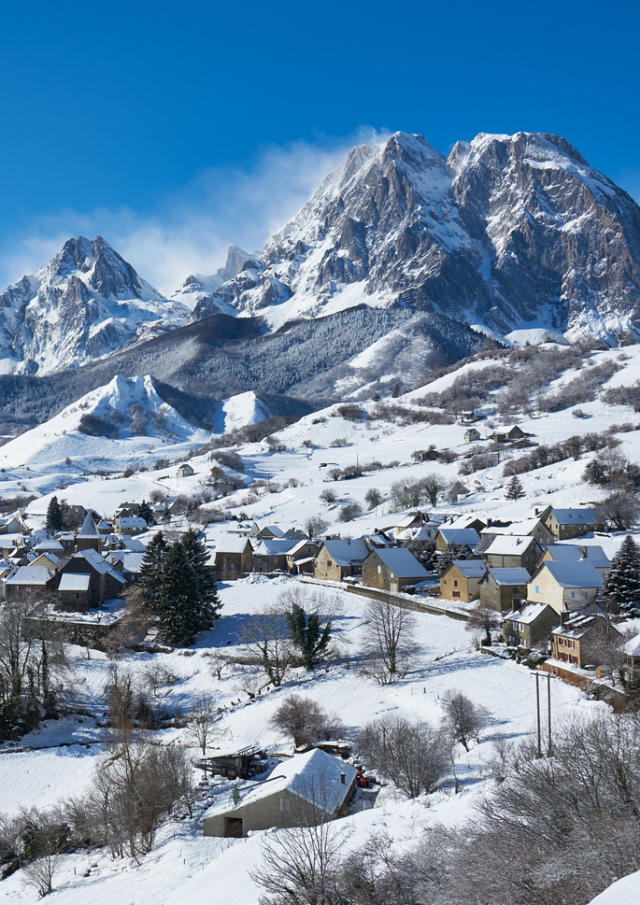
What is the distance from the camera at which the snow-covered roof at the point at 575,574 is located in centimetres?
4797

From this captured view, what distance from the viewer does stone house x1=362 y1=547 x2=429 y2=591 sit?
208 feet

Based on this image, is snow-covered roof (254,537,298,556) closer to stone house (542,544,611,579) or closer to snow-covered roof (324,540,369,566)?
snow-covered roof (324,540,369,566)

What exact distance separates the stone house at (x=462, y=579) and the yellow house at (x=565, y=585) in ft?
22.4

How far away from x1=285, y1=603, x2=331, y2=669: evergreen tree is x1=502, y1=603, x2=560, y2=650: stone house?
38.6ft

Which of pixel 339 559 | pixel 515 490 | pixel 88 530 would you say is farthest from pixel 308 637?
pixel 515 490

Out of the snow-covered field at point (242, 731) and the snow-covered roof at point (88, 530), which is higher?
the snow-covered roof at point (88, 530)

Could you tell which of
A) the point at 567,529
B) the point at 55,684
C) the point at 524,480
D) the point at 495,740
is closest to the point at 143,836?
the point at 495,740

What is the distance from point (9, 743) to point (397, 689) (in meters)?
22.3

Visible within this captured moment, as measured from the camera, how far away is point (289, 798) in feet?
85.2

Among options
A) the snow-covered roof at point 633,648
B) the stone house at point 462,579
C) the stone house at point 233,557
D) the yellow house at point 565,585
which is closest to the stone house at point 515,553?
the stone house at point 462,579

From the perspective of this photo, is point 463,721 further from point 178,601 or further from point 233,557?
point 233,557

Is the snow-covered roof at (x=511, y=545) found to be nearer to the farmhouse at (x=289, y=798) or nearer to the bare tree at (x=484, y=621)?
the bare tree at (x=484, y=621)

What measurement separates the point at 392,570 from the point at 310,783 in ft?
122

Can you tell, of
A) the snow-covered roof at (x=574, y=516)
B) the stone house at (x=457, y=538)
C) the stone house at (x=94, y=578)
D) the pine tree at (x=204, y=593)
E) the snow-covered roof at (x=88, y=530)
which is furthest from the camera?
the snow-covered roof at (x=88, y=530)
